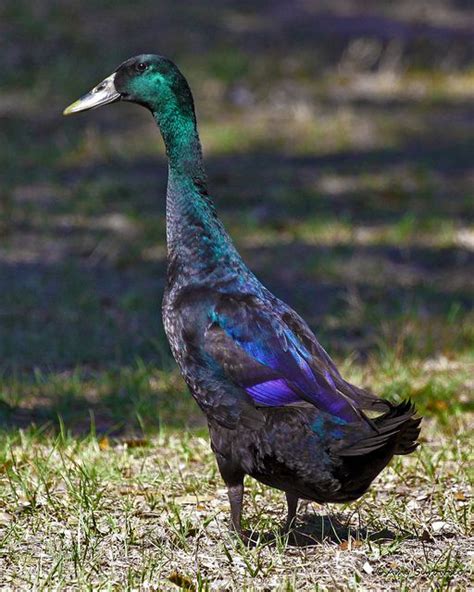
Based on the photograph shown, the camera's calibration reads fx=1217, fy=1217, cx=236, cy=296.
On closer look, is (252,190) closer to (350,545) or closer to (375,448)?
(350,545)

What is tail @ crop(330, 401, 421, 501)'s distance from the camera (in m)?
3.96

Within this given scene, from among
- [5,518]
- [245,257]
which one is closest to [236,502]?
[5,518]

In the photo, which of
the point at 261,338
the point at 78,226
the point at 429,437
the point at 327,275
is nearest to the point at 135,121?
the point at 78,226

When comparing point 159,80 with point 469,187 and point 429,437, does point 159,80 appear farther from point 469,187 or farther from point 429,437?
point 469,187

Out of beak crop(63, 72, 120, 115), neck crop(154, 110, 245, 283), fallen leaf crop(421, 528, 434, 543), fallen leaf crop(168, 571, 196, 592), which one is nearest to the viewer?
fallen leaf crop(168, 571, 196, 592)

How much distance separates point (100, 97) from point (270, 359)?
138 cm

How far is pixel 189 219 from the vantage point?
4574 mm

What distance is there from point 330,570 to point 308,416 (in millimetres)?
520

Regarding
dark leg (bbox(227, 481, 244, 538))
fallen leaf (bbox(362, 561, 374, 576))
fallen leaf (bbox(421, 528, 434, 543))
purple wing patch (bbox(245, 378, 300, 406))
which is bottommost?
fallen leaf (bbox(421, 528, 434, 543))

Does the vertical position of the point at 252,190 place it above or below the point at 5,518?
above

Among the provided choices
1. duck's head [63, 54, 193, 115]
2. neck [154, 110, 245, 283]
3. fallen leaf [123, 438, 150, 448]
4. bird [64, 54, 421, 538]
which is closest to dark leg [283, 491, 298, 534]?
bird [64, 54, 421, 538]

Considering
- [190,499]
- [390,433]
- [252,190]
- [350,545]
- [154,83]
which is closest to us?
[390,433]

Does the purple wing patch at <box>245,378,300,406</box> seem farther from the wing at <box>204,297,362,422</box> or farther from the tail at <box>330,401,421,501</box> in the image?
the tail at <box>330,401,421,501</box>

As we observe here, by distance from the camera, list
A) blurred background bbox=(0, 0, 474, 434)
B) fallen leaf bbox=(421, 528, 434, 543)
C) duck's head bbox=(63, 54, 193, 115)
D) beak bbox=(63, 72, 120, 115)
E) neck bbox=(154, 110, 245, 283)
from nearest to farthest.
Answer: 1. fallen leaf bbox=(421, 528, 434, 543)
2. neck bbox=(154, 110, 245, 283)
3. duck's head bbox=(63, 54, 193, 115)
4. beak bbox=(63, 72, 120, 115)
5. blurred background bbox=(0, 0, 474, 434)
